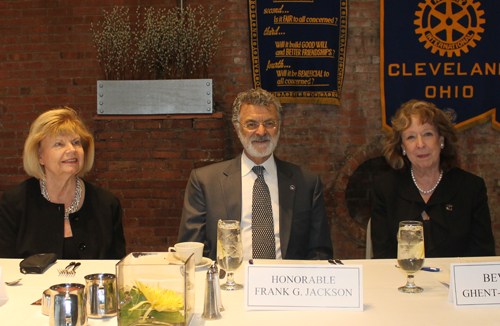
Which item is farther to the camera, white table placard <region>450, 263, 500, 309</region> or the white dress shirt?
the white dress shirt

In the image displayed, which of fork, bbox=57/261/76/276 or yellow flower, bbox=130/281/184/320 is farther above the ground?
yellow flower, bbox=130/281/184/320

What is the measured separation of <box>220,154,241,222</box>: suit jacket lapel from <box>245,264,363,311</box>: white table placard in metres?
0.85

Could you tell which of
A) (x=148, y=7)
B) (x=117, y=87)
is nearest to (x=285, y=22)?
(x=148, y=7)

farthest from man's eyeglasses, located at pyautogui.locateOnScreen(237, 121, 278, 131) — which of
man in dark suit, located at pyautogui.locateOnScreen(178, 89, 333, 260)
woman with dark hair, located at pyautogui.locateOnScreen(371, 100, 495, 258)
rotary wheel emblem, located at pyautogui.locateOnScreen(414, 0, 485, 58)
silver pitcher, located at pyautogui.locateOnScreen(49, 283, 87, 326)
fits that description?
rotary wheel emblem, located at pyautogui.locateOnScreen(414, 0, 485, 58)

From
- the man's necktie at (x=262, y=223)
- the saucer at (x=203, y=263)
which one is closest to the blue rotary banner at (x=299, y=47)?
the man's necktie at (x=262, y=223)

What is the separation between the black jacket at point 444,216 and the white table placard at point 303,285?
100 cm

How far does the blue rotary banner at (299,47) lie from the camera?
3.35 metres

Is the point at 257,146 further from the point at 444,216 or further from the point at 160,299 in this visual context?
the point at 160,299

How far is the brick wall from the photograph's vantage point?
343 centimetres

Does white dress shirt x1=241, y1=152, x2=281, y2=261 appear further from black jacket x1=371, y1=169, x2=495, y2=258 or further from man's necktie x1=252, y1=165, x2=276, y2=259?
black jacket x1=371, y1=169, x2=495, y2=258

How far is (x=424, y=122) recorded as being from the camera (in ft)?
7.42

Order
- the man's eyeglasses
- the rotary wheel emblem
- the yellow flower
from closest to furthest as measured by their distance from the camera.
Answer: the yellow flower → the man's eyeglasses → the rotary wheel emblem

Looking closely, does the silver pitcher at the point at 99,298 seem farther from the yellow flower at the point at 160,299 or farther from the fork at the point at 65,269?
the fork at the point at 65,269

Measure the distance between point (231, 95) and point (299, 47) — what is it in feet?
2.10
